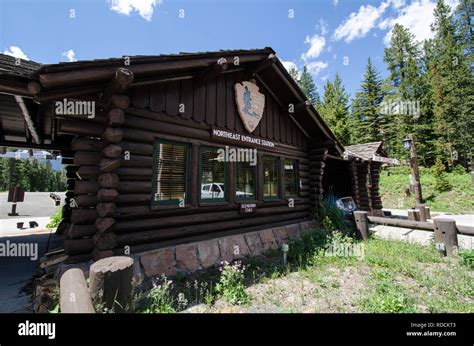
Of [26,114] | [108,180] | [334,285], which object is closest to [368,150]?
[334,285]

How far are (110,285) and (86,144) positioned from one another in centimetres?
329

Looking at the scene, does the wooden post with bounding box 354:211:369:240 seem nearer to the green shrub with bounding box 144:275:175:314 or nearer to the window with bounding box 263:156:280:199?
the window with bounding box 263:156:280:199

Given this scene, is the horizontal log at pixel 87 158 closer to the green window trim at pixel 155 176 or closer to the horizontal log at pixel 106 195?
the horizontal log at pixel 106 195

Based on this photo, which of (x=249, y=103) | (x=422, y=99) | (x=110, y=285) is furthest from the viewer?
(x=422, y=99)

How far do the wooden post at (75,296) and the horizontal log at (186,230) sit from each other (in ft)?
7.76

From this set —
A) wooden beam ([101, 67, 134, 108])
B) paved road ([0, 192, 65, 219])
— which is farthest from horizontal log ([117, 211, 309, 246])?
paved road ([0, 192, 65, 219])

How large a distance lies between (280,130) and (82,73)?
6.97 metres

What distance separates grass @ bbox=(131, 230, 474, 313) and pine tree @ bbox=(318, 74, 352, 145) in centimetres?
2726

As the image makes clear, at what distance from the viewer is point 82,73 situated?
4.05 meters

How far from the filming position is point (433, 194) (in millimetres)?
22375

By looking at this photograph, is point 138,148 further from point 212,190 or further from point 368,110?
point 368,110

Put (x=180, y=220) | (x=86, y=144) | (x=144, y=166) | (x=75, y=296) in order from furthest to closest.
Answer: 1. (x=180, y=220)
2. (x=144, y=166)
3. (x=86, y=144)
4. (x=75, y=296)

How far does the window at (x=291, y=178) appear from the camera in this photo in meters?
9.61

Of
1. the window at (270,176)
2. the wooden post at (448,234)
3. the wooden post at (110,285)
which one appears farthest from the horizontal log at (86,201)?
the wooden post at (448,234)
